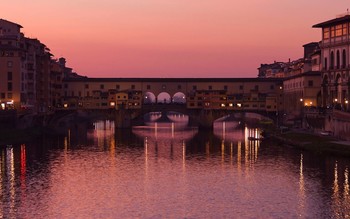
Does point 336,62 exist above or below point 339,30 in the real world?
below

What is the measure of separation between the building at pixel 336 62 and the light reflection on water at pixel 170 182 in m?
24.0

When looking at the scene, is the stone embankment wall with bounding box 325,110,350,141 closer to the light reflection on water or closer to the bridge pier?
the light reflection on water

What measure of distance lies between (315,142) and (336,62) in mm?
29215

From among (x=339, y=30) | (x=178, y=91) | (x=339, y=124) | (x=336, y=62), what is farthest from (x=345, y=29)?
(x=178, y=91)

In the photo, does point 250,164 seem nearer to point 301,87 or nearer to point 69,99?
point 301,87

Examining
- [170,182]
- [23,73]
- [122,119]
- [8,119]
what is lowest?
[170,182]

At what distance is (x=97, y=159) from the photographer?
83.7 meters

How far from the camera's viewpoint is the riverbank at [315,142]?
82.5m

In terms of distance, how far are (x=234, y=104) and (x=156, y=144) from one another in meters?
57.8

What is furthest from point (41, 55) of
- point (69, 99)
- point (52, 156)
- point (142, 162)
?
point (142, 162)

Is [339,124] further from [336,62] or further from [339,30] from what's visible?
[339,30]

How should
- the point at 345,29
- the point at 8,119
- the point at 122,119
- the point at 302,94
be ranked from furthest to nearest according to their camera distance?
the point at 122,119
the point at 302,94
the point at 345,29
the point at 8,119

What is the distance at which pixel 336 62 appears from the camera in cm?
11619

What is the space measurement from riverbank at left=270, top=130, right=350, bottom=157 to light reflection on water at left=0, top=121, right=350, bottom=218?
2472mm
